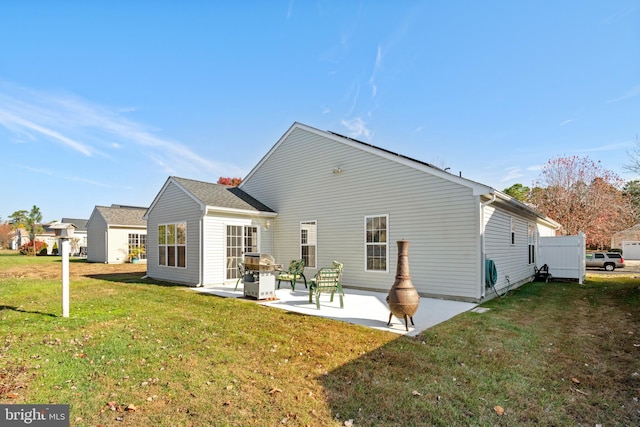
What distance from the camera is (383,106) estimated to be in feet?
46.4

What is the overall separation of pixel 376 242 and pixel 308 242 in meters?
2.89

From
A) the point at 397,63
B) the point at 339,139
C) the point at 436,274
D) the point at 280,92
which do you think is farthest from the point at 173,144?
the point at 436,274

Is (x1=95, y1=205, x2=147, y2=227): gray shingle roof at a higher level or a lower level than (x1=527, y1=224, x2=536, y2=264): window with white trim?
higher

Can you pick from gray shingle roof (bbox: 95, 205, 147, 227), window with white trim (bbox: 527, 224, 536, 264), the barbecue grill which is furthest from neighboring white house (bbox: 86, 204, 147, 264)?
window with white trim (bbox: 527, 224, 536, 264)

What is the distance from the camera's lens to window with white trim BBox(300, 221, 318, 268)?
11820mm

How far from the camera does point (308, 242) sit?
1208 centimetres

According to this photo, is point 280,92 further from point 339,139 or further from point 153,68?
point 153,68

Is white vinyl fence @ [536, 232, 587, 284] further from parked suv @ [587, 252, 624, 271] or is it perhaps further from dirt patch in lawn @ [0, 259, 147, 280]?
dirt patch in lawn @ [0, 259, 147, 280]

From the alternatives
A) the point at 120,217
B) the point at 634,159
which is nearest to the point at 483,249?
the point at 634,159

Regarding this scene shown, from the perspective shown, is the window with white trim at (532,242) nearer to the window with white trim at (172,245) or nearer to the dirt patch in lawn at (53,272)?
the window with white trim at (172,245)

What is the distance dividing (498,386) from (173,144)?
1925cm

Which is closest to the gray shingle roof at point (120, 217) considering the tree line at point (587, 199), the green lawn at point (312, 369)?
the green lawn at point (312, 369)

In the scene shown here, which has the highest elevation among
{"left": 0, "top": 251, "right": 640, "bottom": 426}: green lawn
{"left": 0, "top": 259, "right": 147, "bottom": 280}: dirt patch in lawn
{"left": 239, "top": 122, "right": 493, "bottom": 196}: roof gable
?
{"left": 239, "top": 122, "right": 493, "bottom": 196}: roof gable

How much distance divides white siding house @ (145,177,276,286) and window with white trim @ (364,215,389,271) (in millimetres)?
4357
